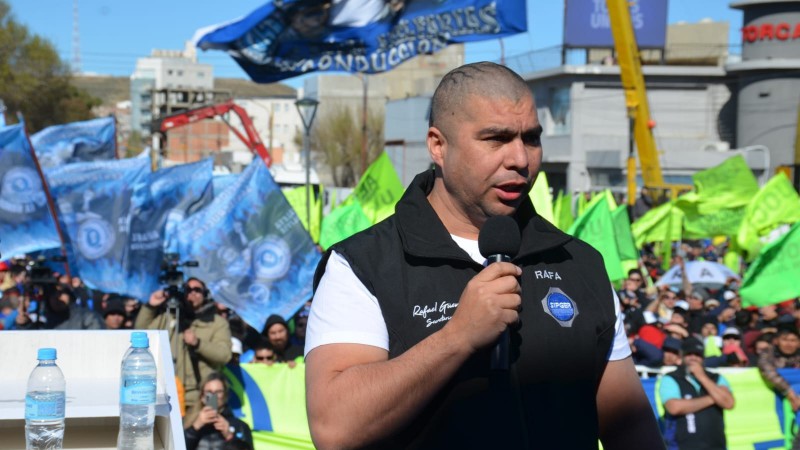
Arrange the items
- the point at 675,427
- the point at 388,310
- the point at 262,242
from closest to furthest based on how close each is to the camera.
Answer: the point at 388,310
the point at 675,427
the point at 262,242

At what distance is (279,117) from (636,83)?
11514 cm

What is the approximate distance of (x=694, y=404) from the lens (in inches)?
352

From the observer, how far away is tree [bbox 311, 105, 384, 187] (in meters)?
80.1

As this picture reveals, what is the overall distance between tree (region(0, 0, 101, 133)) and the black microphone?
4513 cm

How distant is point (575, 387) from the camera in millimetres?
2486

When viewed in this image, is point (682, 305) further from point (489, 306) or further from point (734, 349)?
point (489, 306)

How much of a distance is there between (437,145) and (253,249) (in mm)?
9703

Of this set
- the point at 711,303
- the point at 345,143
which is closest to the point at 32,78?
the point at 345,143

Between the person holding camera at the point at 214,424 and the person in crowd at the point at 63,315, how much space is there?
2.57 m

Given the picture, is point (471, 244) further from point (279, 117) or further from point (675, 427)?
point (279, 117)

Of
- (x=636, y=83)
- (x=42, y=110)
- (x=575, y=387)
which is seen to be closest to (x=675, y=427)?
(x=575, y=387)

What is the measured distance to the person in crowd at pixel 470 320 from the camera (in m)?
2.23

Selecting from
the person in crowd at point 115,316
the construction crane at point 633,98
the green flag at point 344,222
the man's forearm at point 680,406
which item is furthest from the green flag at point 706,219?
the construction crane at point 633,98

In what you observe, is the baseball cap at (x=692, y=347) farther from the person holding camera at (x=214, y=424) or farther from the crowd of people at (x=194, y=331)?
the person holding camera at (x=214, y=424)
